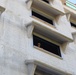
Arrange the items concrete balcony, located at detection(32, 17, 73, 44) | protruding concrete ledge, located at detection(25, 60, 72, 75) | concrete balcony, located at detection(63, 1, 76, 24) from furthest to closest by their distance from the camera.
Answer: concrete balcony, located at detection(63, 1, 76, 24) → concrete balcony, located at detection(32, 17, 73, 44) → protruding concrete ledge, located at detection(25, 60, 72, 75)

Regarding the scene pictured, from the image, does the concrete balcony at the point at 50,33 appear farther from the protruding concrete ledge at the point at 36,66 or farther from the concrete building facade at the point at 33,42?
the protruding concrete ledge at the point at 36,66

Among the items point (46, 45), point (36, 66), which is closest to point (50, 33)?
point (46, 45)

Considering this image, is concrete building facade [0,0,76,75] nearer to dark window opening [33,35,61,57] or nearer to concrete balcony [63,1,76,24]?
dark window opening [33,35,61,57]

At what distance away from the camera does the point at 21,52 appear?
379 inches

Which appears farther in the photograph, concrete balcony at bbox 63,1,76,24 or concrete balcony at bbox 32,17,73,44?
concrete balcony at bbox 63,1,76,24

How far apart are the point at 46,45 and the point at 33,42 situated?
0.95m

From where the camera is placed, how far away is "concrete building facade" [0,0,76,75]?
9.09 meters

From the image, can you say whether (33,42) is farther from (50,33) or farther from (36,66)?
(36,66)

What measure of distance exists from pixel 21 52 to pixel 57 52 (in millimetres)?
2835

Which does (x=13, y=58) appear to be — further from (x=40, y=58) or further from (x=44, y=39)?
(x=44, y=39)

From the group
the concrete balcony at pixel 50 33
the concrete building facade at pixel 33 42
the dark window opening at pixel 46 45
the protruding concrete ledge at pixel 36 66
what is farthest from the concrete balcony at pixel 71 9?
the protruding concrete ledge at pixel 36 66

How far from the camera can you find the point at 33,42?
11023 mm

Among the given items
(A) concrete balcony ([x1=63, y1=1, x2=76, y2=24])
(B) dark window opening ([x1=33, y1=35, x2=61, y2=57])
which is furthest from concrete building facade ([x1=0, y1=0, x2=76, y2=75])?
(A) concrete balcony ([x1=63, y1=1, x2=76, y2=24])

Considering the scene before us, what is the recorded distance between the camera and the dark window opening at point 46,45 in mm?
11329
